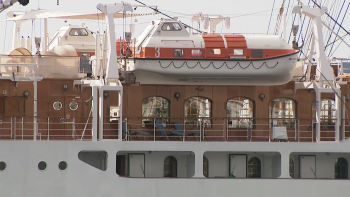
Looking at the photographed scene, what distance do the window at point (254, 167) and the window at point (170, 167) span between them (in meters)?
2.77

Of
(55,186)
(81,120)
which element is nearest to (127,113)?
(81,120)

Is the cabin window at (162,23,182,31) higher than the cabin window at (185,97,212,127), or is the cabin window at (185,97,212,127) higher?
the cabin window at (162,23,182,31)

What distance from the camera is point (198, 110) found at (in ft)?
81.6

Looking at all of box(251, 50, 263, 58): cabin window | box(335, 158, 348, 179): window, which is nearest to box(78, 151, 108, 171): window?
box(251, 50, 263, 58): cabin window

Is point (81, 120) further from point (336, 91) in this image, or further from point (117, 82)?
point (336, 91)

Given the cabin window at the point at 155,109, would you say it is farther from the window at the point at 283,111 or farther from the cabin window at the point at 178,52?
the window at the point at 283,111

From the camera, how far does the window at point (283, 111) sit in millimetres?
25078

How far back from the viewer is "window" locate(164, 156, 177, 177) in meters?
23.9

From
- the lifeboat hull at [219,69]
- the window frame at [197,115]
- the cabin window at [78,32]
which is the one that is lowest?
the window frame at [197,115]

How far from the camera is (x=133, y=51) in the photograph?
24938 millimetres

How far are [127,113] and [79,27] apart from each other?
9.82 m

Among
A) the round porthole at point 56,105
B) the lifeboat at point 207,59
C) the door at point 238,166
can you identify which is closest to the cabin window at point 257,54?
the lifeboat at point 207,59

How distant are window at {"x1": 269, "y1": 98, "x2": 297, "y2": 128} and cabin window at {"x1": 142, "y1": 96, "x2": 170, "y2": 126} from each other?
3.98 metres

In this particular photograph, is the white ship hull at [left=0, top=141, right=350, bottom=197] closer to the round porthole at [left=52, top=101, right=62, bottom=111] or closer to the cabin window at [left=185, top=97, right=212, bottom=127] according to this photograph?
the cabin window at [left=185, top=97, right=212, bottom=127]
